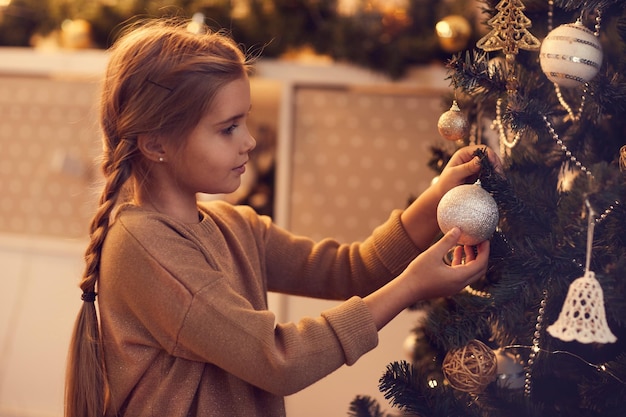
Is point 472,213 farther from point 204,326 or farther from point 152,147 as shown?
point 152,147

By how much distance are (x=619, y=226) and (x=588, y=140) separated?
0.20 meters

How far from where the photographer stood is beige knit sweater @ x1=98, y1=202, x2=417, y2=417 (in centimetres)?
93

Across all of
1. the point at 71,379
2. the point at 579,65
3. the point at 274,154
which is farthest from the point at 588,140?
the point at 274,154

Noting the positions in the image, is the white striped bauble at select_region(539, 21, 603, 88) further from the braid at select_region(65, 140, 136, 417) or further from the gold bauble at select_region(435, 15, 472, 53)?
the gold bauble at select_region(435, 15, 472, 53)

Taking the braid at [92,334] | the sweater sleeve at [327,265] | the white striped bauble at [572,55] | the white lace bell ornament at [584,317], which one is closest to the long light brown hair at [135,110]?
the braid at [92,334]

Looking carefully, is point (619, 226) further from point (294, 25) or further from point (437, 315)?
point (294, 25)

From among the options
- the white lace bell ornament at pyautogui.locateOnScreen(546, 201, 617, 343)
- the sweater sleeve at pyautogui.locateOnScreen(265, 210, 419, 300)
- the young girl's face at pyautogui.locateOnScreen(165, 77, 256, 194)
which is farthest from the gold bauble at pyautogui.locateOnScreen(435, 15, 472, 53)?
the white lace bell ornament at pyautogui.locateOnScreen(546, 201, 617, 343)

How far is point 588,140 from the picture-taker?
977 mm

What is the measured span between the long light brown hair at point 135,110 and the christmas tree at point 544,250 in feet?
1.12

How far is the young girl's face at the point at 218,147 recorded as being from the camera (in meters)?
1.05

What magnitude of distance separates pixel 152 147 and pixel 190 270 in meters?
0.20

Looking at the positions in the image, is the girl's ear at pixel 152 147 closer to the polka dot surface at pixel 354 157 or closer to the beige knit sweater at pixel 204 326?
the beige knit sweater at pixel 204 326

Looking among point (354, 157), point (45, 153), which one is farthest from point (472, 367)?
point (45, 153)

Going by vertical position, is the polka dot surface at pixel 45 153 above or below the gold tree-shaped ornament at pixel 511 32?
below
